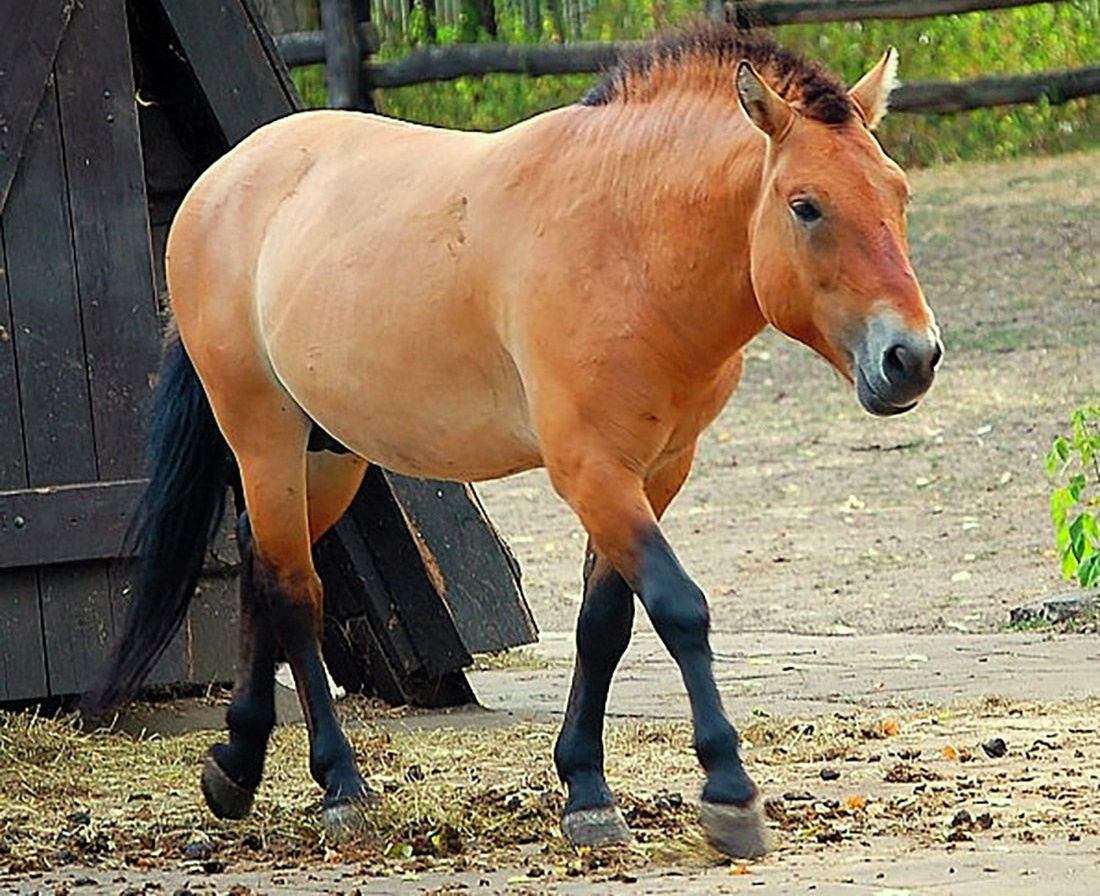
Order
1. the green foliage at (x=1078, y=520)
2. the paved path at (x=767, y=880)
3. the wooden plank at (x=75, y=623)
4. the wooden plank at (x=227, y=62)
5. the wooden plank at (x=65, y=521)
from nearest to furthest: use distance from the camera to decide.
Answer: the paved path at (x=767, y=880), the wooden plank at (x=65, y=521), the wooden plank at (x=75, y=623), the wooden plank at (x=227, y=62), the green foliage at (x=1078, y=520)

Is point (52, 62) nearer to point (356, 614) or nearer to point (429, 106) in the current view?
point (356, 614)

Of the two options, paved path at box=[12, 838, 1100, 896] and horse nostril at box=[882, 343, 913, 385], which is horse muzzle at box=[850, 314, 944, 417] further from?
paved path at box=[12, 838, 1100, 896]

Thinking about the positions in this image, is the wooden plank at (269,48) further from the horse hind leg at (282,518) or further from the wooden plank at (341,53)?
the wooden plank at (341,53)

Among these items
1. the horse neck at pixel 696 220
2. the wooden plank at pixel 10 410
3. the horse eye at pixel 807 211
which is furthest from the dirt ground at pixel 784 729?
the horse eye at pixel 807 211

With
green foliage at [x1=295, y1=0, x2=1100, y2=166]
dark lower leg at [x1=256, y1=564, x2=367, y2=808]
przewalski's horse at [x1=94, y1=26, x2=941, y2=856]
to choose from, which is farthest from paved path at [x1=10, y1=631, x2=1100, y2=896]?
green foliage at [x1=295, y1=0, x2=1100, y2=166]

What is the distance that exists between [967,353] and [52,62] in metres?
7.50

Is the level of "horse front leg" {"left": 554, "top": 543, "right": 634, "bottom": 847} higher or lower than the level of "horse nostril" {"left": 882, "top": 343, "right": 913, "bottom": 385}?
lower

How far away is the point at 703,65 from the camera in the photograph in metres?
5.26

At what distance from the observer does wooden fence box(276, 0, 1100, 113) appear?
16.0m

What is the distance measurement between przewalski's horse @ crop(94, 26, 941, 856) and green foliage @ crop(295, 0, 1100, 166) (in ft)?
37.1

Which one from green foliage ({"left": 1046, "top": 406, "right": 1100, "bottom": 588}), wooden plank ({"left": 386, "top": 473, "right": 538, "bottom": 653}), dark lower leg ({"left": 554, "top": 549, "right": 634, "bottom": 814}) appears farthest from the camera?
green foliage ({"left": 1046, "top": 406, "right": 1100, "bottom": 588})

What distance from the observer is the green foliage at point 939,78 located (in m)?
17.1

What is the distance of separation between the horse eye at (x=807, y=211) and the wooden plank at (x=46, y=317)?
9.57ft

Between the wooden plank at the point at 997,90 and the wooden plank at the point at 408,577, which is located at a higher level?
the wooden plank at the point at 997,90
